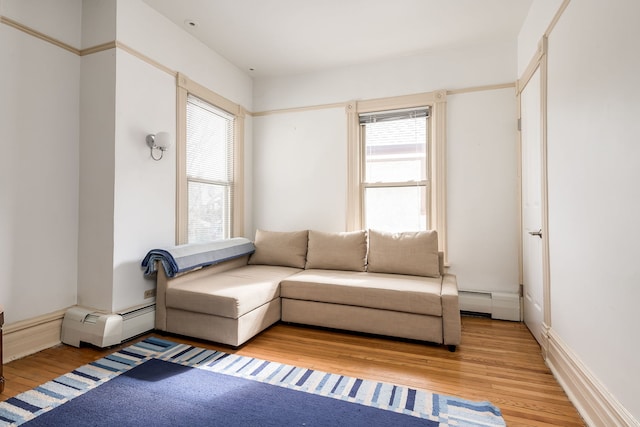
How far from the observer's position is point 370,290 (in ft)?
9.21

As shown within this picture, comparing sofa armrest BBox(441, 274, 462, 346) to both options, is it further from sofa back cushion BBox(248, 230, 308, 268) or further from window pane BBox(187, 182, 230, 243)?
window pane BBox(187, 182, 230, 243)

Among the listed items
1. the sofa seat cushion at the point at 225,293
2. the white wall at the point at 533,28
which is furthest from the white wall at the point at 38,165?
the white wall at the point at 533,28

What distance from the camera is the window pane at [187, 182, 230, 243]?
346cm

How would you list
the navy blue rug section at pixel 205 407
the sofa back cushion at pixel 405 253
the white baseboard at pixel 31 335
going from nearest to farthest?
the navy blue rug section at pixel 205 407 < the white baseboard at pixel 31 335 < the sofa back cushion at pixel 405 253

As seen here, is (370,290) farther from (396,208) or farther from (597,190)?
(597,190)

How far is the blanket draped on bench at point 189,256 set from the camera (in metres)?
2.76

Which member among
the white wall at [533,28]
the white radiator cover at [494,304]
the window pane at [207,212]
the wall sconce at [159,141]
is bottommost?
the white radiator cover at [494,304]

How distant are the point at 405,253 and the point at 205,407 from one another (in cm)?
220

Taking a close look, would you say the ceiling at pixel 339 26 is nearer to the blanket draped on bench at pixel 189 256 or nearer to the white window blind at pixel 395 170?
the white window blind at pixel 395 170

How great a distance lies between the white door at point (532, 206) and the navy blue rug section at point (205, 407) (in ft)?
5.54

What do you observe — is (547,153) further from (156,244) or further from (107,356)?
(107,356)

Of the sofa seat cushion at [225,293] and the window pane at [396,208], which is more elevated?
the window pane at [396,208]

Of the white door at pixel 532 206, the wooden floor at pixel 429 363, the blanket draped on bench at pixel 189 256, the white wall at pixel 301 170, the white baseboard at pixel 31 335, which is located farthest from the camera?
the white wall at pixel 301 170

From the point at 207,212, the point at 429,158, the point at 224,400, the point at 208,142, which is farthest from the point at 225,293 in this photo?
the point at 429,158
